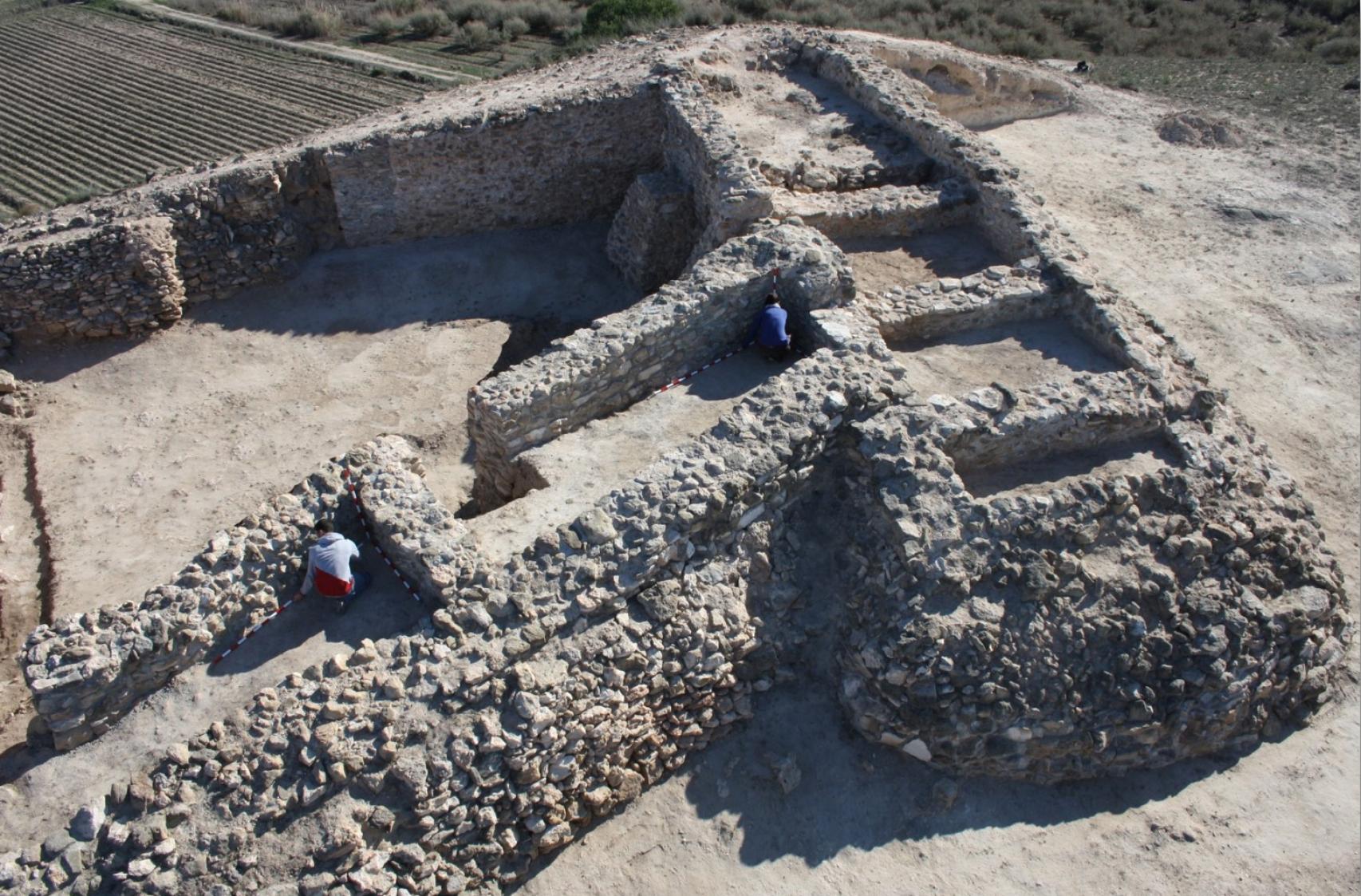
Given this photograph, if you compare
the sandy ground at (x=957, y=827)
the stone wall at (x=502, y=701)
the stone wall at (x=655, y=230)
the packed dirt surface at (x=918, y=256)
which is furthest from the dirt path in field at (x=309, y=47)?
the sandy ground at (x=957, y=827)

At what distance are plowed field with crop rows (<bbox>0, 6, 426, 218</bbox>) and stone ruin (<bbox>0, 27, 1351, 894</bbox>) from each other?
8339 mm

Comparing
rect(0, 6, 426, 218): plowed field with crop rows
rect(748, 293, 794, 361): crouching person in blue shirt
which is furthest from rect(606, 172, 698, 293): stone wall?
rect(0, 6, 426, 218): plowed field with crop rows

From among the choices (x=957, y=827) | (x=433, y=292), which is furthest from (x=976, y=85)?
(x=957, y=827)

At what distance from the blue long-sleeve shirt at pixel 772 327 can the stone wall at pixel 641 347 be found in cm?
39

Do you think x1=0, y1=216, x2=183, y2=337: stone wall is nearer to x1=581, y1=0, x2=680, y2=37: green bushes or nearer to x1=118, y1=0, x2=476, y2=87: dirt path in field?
x1=118, y1=0, x2=476, y2=87: dirt path in field

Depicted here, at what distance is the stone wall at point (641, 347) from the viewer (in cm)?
895

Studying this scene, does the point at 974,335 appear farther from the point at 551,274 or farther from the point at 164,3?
the point at 164,3

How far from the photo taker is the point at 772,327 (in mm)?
9633

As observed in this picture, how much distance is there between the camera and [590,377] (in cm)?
917

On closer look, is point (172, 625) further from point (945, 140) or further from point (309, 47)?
point (309, 47)

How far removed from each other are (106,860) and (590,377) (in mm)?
5309

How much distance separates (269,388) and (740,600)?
24.7 ft

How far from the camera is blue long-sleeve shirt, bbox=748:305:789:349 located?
9.62m

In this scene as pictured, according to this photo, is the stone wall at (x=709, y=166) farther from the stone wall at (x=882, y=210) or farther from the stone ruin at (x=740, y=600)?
the stone wall at (x=882, y=210)
